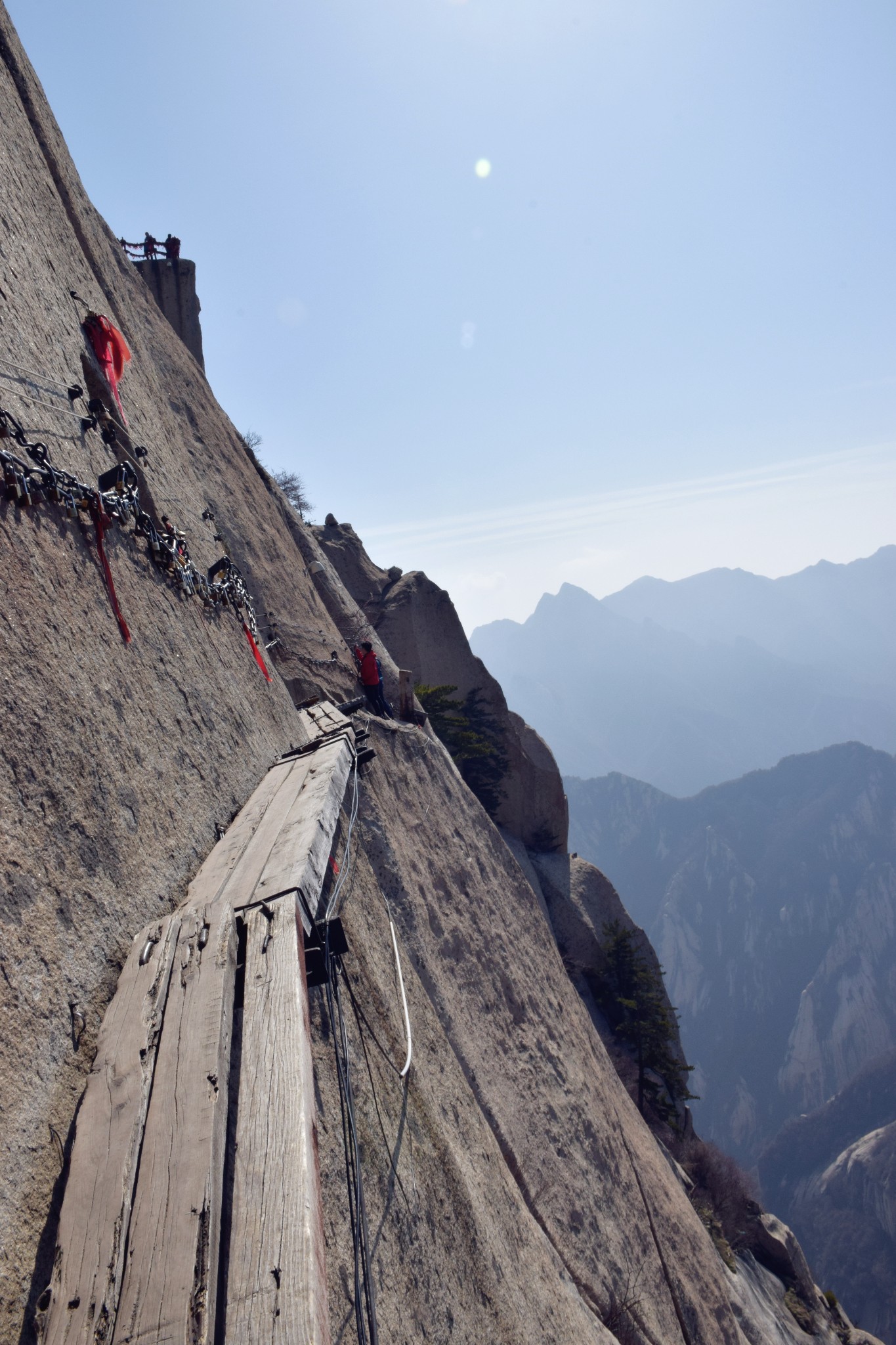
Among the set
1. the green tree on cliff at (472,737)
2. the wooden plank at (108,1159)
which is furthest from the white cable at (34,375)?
the green tree on cliff at (472,737)

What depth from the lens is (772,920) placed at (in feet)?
447

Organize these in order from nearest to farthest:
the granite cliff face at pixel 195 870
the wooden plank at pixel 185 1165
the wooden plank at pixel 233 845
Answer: the wooden plank at pixel 185 1165 < the granite cliff face at pixel 195 870 < the wooden plank at pixel 233 845

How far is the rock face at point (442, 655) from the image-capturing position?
26.0 meters

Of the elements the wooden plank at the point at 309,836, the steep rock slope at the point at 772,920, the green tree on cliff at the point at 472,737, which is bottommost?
the steep rock slope at the point at 772,920

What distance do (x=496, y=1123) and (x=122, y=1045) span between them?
639 cm

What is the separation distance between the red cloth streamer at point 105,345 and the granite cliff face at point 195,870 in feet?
0.70

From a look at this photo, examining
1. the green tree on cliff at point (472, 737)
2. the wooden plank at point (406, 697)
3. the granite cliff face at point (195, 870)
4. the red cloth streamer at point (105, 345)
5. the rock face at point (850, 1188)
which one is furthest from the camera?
the rock face at point (850, 1188)

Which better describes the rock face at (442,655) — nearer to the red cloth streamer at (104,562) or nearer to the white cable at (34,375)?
the white cable at (34,375)

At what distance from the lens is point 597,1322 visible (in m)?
6.74

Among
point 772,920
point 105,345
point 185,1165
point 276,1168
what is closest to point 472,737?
point 105,345

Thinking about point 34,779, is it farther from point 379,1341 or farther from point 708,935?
point 708,935

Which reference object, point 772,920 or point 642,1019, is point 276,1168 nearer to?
point 642,1019

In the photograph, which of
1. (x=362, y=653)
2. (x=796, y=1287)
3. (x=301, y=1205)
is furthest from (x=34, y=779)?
(x=796, y=1287)

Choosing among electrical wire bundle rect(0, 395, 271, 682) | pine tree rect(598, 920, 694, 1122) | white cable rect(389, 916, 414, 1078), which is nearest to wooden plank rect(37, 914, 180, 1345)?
white cable rect(389, 916, 414, 1078)
